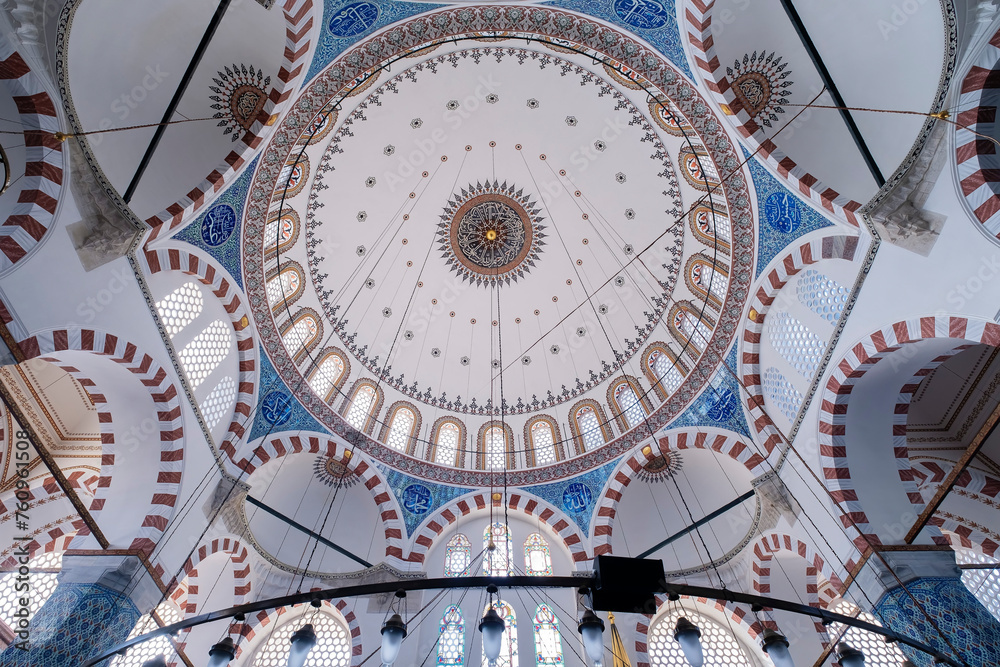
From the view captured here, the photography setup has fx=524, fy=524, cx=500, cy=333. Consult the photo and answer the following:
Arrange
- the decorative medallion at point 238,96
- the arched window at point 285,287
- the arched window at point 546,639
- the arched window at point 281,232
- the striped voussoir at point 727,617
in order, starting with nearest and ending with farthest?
the decorative medallion at point 238,96, the striped voussoir at point 727,617, the arched window at point 546,639, the arched window at point 281,232, the arched window at point 285,287

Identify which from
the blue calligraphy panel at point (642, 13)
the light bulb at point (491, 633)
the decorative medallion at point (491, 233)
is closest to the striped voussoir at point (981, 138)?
the blue calligraphy panel at point (642, 13)

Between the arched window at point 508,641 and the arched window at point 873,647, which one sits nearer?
the arched window at point 873,647

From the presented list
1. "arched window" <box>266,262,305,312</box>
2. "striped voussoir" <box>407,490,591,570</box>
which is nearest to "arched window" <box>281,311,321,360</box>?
"arched window" <box>266,262,305,312</box>

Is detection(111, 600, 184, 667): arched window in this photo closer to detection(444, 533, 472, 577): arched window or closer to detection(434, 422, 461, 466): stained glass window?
detection(444, 533, 472, 577): arched window

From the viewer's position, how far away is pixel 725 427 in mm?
9141

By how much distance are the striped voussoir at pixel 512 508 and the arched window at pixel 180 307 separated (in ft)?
18.3

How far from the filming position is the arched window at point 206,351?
25.2 ft

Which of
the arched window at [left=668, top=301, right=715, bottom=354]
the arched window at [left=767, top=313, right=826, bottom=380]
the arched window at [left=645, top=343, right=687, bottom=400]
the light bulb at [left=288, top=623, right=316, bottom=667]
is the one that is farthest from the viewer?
the arched window at [left=645, top=343, right=687, bottom=400]

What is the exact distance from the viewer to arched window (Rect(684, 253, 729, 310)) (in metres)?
9.38

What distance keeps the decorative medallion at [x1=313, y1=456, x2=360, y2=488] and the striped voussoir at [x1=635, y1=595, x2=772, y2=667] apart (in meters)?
5.97

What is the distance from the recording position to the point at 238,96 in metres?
7.37

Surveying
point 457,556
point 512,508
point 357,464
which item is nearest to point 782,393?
point 512,508

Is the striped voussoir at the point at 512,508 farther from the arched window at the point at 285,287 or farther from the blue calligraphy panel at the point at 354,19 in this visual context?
the blue calligraphy panel at the point at 354,19

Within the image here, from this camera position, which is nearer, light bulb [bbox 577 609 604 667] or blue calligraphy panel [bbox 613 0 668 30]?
light bulb [bbox 577 609 604 667]
